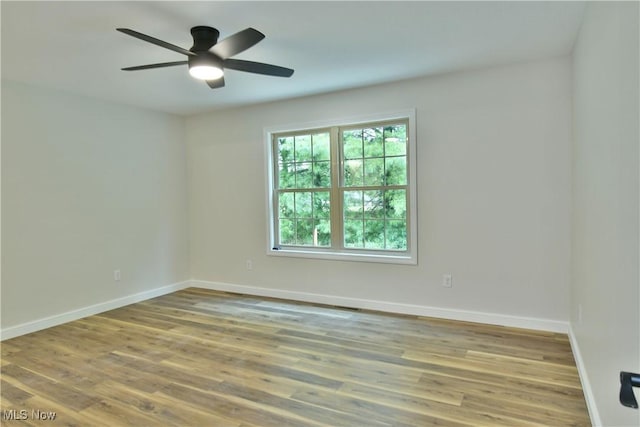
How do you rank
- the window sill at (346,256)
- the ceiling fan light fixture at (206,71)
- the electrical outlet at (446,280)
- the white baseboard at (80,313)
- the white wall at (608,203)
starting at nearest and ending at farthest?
the white wall at (608,203)
the ceiling fan light fixture at (206,71)
the white baseboard at (80,313)
the electrical outlet at (446,280)
the window sill at (346,256)

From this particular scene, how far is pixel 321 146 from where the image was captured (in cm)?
445

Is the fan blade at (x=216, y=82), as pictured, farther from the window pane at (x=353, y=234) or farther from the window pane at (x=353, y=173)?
the window pane at (x=353, y=234)

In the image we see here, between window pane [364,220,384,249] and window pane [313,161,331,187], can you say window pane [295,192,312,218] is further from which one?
window pane [364,220,384,249]

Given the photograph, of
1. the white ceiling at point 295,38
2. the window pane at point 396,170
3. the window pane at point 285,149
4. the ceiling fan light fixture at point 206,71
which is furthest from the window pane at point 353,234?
the ceiling fan light fixture at point 206,71

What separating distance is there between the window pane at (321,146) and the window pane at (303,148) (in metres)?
0.08

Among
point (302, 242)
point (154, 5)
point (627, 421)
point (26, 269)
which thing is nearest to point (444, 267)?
point (302, 242)

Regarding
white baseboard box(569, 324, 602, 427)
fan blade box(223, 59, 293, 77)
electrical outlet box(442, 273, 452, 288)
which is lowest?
white baseboard box(569, 324, 602, 427)

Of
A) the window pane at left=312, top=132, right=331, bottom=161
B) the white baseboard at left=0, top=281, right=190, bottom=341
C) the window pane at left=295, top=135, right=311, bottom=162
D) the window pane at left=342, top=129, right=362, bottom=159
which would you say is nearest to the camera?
the white baseboard at left=0, top=281, right=190, bottom=341

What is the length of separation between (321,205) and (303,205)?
10.2 inches

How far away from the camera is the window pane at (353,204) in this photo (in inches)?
167

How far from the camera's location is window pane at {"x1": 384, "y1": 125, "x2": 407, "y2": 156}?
13.0ft

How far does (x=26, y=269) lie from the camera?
142 inches

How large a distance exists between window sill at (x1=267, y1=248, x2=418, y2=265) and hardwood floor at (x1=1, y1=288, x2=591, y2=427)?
0.57m

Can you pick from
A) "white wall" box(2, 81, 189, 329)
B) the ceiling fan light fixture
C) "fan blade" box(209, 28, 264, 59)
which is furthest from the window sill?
"fan blade" box(209, 28, 264, 59)
